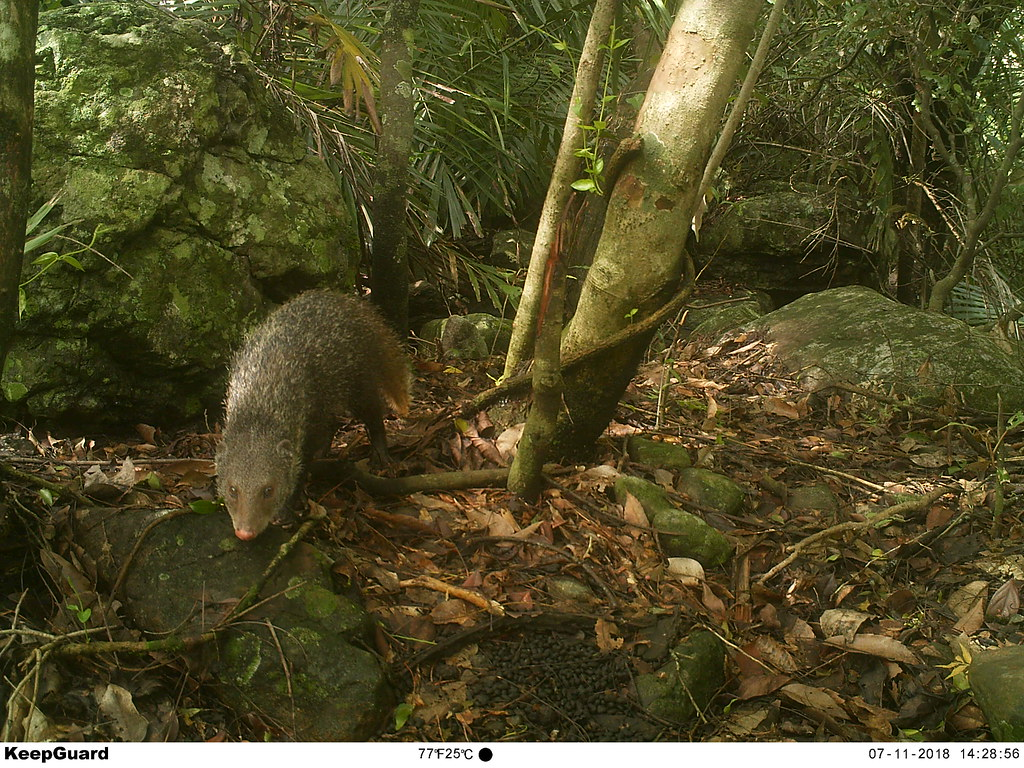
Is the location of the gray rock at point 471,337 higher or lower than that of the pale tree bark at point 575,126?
lower

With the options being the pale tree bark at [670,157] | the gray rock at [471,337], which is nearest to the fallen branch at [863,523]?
the pale tree bark at [670,157]

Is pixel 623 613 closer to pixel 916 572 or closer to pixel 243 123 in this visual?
pixel 916 572

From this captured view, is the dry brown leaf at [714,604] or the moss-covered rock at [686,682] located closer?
the moss-covered rock at [686,682]

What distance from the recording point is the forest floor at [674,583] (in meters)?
2.42

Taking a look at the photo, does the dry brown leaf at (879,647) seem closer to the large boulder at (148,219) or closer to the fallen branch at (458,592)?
the fallen branch at (458,592)

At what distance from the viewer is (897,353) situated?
489cm

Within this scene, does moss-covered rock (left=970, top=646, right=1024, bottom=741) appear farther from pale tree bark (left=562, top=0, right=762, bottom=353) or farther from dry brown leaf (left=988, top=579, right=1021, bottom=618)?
pale tree bark (left=562, top=0, right=762, bottom=353)

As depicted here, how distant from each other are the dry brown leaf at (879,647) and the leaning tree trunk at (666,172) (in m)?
1.32

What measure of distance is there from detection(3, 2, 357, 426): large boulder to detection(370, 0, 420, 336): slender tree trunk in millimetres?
389

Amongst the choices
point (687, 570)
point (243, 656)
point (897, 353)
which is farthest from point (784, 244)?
point (243, 656)

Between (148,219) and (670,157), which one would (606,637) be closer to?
(670,157)

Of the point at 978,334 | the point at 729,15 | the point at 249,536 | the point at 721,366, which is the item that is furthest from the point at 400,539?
the point at 978,334

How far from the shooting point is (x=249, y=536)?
2631 mm

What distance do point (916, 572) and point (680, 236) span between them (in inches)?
65.5
